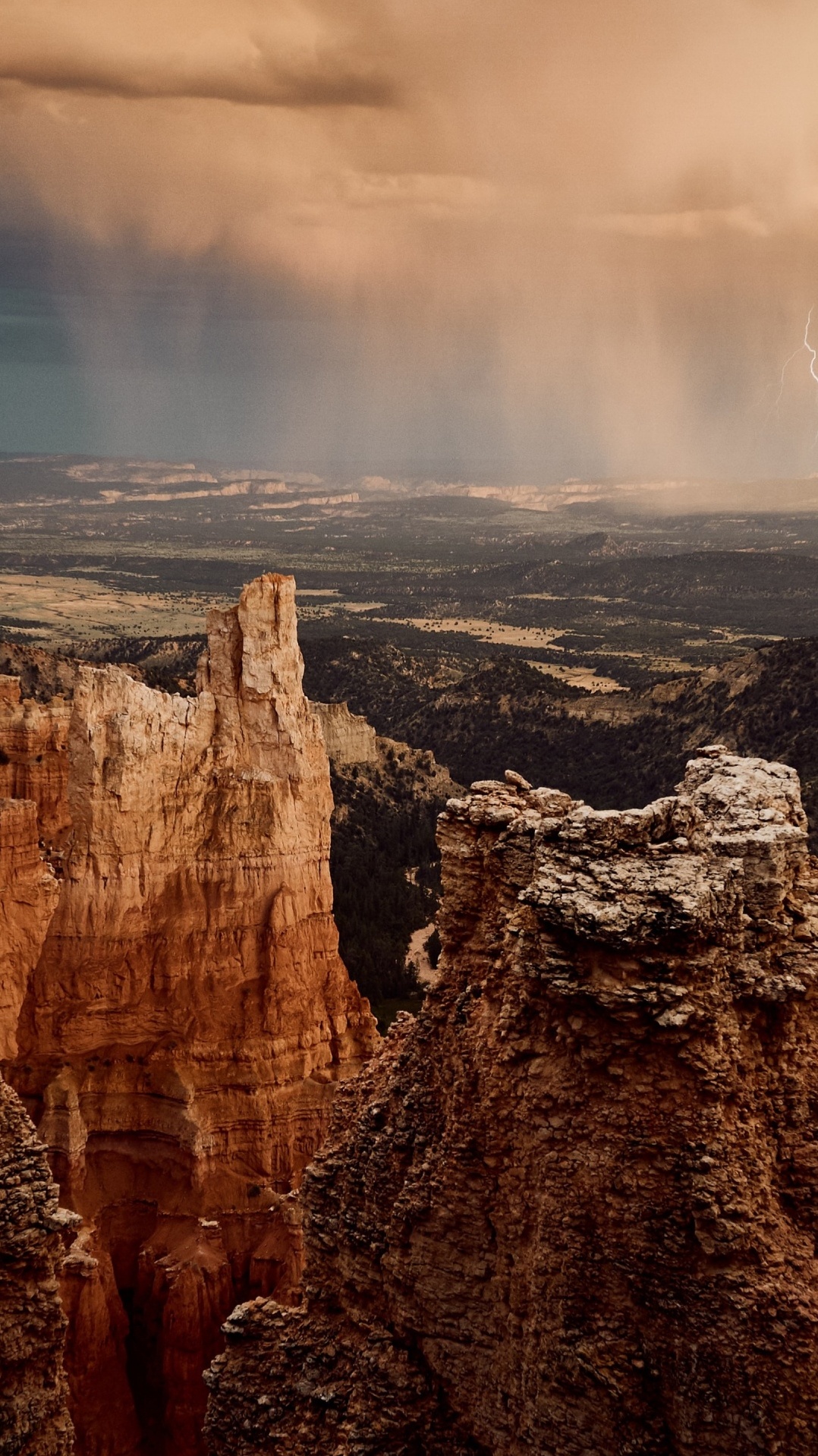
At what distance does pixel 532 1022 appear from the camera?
39.6ft

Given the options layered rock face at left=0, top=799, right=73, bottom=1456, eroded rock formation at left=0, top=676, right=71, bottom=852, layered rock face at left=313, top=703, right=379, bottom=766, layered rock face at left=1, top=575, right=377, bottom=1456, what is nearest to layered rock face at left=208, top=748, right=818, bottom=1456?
layered rock face at left=0, top=799, right=73, bottom=1456

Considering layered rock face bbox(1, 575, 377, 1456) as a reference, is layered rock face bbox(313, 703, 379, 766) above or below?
above

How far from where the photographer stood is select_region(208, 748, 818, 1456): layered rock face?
36.3 feet

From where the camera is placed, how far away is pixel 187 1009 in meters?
29.2

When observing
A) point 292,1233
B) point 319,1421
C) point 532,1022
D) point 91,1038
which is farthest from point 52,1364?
point 91,1038

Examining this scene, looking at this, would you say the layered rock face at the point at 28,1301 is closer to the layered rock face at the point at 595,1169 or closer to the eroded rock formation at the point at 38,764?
the layered rock face at the point at 595,1169

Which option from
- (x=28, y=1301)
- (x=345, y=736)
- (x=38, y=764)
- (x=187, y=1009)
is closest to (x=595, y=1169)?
(x=28, y=1301)

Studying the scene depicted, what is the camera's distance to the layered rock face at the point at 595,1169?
11.1 m

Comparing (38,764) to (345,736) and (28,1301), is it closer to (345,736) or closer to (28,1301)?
(28,1301)

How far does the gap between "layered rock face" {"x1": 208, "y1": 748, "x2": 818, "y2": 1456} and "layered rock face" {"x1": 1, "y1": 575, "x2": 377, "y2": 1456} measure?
11.6 meters

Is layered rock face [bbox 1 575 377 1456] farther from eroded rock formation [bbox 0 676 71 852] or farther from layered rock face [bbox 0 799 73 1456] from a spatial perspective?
layered rock face [bbox 0 799 73 1456]

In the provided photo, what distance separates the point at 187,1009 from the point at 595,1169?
19017 mm

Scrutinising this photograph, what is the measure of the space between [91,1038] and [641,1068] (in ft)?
63.8

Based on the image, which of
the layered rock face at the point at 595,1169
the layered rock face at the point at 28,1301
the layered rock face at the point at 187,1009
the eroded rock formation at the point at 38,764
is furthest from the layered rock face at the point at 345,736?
the layered rock face at the point at 595,1169
